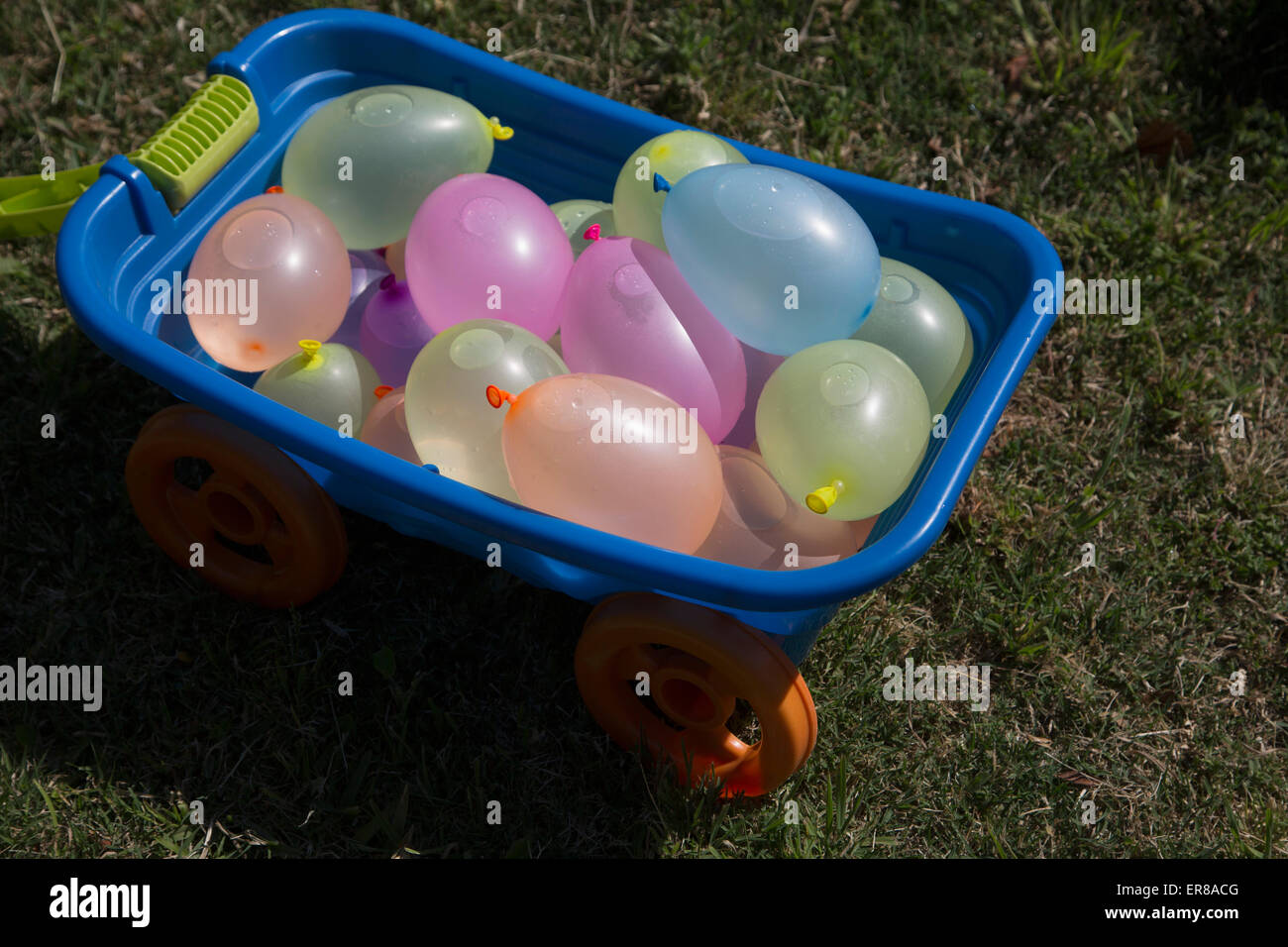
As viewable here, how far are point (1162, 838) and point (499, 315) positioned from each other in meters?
1.20

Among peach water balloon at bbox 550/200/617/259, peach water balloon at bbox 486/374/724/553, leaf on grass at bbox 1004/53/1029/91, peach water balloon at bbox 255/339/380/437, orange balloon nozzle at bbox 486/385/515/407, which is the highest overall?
leaf on grass at bbox 1004/53/1029/91

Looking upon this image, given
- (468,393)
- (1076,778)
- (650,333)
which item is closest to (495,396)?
(468,393)

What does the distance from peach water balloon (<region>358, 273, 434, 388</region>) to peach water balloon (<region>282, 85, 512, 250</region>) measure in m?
0.12

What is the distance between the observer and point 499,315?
5.38ft

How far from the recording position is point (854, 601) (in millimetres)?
1832

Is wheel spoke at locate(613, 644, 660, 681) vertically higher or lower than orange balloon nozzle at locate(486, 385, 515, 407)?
lower

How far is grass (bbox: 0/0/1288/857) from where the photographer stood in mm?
1631

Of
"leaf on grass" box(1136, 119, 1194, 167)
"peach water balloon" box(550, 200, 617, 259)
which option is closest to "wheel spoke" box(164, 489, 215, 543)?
"peach water balloon" box(550, 200, 617, 259)

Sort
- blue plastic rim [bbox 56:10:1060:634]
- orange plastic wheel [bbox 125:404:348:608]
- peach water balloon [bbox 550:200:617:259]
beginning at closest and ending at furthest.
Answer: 1. blue plastic rim [bbox 56:10:1060:634]
2. orange plastic wheel [bbox 125:404:348:608]
3. peach water balloon [bbox 550:200:617:259]

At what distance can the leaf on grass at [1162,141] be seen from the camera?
2.36m

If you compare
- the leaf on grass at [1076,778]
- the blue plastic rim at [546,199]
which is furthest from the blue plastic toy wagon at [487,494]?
the leaf on grass at [1076,778]

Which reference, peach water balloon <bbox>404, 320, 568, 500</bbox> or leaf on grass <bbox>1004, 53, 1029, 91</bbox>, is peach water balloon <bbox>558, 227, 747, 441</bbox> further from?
leaf on grass <bbox>1004, 53, 1029, 91</bbox>

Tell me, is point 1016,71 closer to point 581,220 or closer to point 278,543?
point 581,220

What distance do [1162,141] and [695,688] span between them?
1.59 meters
